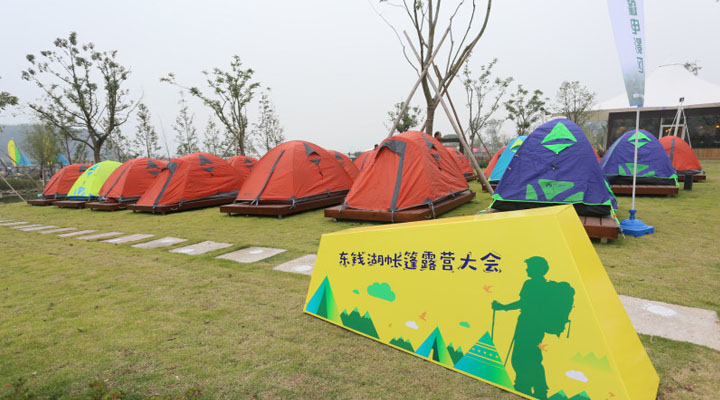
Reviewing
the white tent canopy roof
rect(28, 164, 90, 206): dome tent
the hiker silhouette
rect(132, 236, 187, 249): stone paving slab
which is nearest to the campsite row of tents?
rect(28, 164, 90, 206): dome tent

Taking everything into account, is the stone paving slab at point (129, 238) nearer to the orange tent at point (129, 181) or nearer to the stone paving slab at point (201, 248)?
the stone paving slab at point (201, 248)

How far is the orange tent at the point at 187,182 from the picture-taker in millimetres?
9914

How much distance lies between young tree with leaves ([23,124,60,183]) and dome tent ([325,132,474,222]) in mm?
41399

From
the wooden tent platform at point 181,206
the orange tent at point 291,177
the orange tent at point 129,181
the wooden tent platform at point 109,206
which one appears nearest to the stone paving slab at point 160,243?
the orange tent at point 291,177

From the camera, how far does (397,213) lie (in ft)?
21.0

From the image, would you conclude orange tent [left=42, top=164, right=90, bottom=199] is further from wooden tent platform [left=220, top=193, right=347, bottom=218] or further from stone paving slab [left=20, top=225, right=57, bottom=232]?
wooden tent platform [left=220, top=193, right=347, bottom=218]

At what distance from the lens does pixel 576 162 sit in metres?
5.38

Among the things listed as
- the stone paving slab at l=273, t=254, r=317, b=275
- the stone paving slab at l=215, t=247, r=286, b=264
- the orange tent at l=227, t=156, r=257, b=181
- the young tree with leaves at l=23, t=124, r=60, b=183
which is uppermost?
the young tree with leaves at l=23, t=124, r=60, b=183

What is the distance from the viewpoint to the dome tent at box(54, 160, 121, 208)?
12.4 metres

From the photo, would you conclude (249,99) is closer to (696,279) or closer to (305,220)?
(305,220)

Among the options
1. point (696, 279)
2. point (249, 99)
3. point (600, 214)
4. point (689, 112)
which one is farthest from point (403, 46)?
point (689, 112)

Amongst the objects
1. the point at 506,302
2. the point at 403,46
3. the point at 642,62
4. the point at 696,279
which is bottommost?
the point at 696,279

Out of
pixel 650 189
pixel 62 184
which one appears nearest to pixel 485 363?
pixel 650 189

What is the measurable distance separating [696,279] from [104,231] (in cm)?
1055
